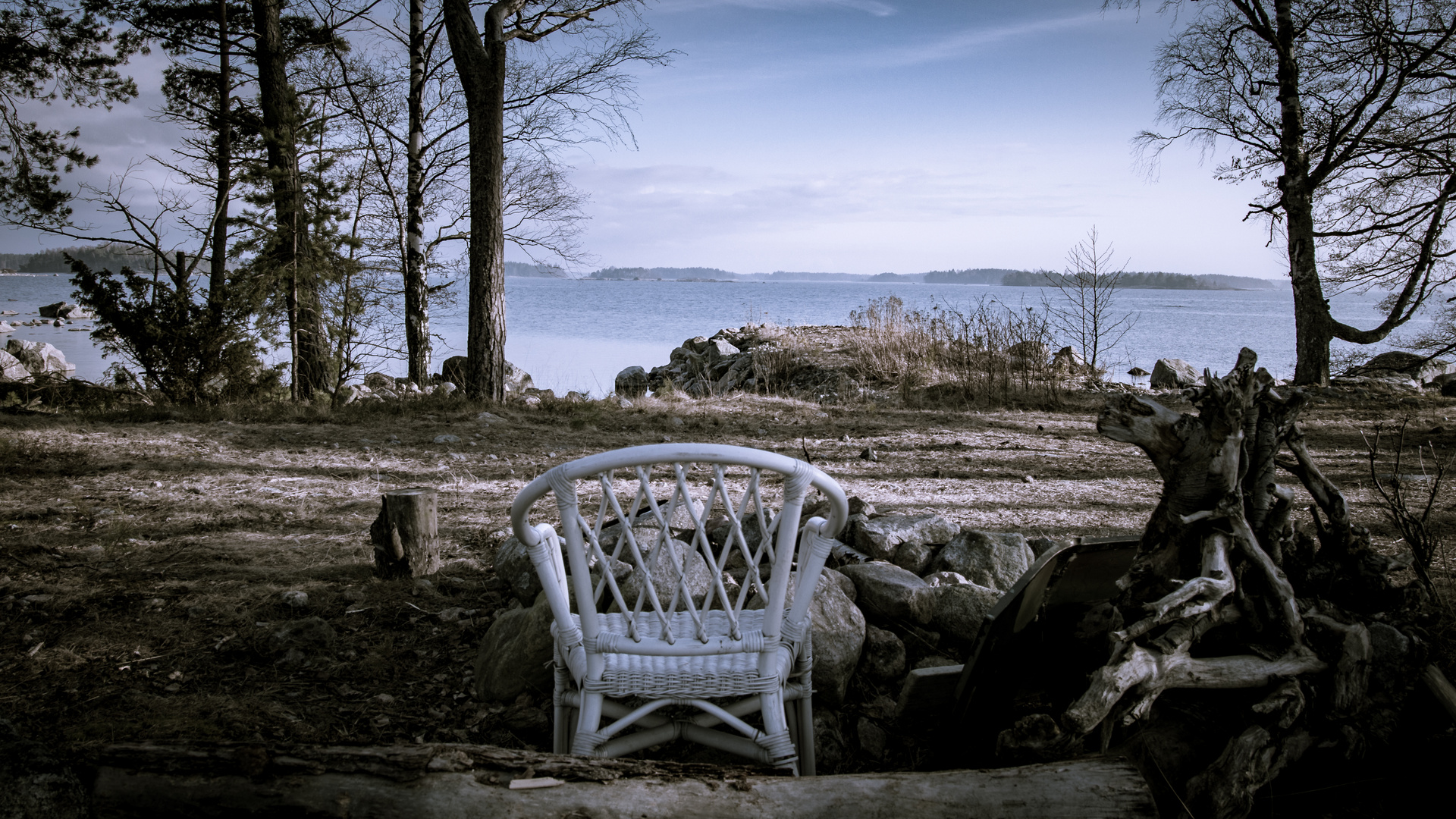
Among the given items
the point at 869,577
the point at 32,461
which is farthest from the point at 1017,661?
the point at 32,461

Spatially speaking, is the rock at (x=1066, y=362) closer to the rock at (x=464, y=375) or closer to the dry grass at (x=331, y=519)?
the dry grass at (x=331, y=519)

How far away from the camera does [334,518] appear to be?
4.46 m

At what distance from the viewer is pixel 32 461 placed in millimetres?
5312

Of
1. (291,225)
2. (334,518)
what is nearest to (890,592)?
(334,518)

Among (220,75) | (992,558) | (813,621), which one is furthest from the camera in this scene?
(220,75)

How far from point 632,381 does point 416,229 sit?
161 inches

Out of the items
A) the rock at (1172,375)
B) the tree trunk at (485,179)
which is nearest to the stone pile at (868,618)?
the tree trunk at (485,179)

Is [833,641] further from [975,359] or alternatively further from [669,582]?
[975,359]

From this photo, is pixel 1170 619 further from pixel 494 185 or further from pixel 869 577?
pixel 494 185

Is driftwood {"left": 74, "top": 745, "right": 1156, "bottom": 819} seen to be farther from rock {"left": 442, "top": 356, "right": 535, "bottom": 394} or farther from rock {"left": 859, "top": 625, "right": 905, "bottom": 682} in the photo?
rock {"left": 442, "top": 356, "right": 535, "bottom": 394}

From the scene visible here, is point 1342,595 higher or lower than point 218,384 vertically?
lower

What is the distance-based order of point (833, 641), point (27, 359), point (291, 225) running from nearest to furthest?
point (833, 641) → point (291, 225) → point (27, 359)

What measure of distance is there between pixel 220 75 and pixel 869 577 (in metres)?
10.2

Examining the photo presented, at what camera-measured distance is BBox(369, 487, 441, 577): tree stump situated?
3451 millimetres
